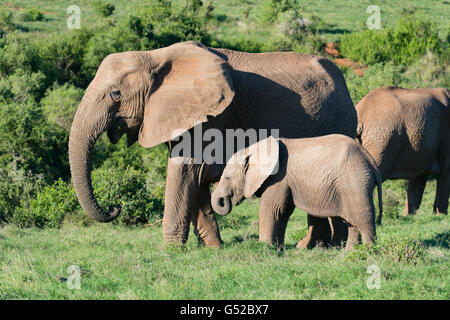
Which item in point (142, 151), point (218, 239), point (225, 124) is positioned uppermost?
point (225, 124)

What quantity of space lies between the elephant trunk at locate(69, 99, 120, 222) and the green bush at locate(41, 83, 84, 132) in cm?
915

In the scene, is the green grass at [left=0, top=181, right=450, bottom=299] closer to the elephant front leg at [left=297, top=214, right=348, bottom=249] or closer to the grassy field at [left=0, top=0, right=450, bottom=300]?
the grassy field at [left=0, top=0, right=450, bottom=300]

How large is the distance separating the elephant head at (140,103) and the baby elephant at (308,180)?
742 mm

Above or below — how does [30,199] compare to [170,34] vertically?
below

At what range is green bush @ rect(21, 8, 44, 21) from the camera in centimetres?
3430

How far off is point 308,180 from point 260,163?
550mm

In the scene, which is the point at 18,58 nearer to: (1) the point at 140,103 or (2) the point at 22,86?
(2) the point at 22,86

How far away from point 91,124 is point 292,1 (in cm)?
3112

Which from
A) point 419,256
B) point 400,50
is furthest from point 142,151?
point 400,50

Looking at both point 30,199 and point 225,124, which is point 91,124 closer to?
point 225,124

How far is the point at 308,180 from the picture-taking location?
762 centimetres

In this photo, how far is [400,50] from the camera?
98.0 feet

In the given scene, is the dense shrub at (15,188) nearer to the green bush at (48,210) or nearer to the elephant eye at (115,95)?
the green bush at (48,210)

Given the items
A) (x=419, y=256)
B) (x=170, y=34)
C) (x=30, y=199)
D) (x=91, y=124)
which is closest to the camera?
(x=419, y=256)
